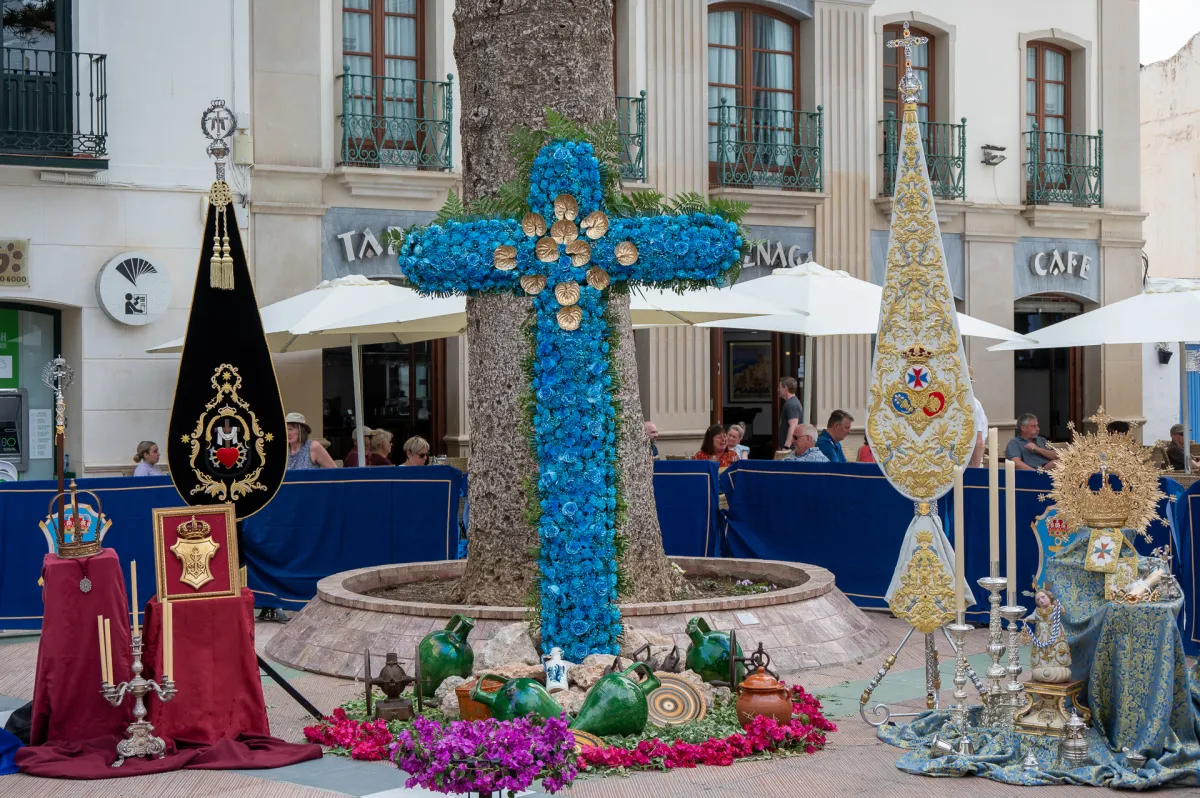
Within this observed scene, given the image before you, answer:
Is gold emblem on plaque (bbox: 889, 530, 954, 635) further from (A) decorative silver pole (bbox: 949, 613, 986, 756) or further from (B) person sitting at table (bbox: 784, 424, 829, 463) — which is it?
(B) person sitting at table (bbox: 784, 424, 829, 463)

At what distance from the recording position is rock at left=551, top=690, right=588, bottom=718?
7.76m

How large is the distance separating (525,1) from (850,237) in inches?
427

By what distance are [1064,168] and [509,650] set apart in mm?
16534

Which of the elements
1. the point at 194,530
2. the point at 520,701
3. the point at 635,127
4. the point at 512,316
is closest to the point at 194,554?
the point at 194,530

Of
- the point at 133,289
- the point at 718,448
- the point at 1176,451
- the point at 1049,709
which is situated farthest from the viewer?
the point at 133,289

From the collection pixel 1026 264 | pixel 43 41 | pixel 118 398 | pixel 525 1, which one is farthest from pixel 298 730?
pixel 1026 264

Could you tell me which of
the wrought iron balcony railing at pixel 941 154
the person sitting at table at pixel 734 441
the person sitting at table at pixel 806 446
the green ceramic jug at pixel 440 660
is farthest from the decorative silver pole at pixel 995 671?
the wrought iron balcony railing at pixel 941 154

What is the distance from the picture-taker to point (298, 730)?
8.18 metres

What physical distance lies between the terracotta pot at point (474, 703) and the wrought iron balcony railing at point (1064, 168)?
16.5m

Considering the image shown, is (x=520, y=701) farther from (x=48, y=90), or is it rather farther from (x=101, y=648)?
(x=48, y=90)

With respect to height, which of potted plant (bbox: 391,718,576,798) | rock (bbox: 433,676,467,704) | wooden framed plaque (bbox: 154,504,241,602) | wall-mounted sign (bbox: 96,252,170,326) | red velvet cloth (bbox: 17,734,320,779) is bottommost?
red velvet cloth (bbox: 17,734,320,779)

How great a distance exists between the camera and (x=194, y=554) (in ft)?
25.6

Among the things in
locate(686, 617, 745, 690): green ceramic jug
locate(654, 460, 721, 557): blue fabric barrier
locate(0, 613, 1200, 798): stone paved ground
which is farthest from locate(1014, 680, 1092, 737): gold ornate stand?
locate(654, 460, 721, 557): blue fabric barrier

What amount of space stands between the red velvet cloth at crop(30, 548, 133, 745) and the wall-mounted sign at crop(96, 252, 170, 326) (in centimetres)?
888
